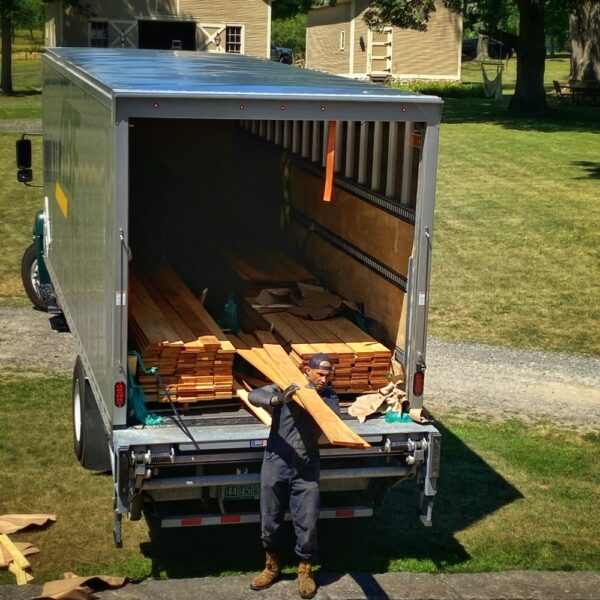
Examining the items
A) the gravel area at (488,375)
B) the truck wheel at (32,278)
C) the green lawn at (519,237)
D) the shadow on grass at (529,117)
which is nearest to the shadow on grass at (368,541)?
the gravel area at (488,375)

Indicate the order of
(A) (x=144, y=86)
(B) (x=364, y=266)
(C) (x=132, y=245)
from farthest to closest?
1. (C) (x=132, y=245)
2. (B) (x=364, y=266)
3. (A) (x=144, y=86)

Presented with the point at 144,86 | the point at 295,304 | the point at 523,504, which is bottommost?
the point at 523,504

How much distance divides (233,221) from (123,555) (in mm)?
5609

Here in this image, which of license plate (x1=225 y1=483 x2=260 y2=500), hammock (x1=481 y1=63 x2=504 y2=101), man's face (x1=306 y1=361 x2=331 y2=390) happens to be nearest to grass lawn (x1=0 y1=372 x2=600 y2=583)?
license plate (x1=225 y1=483 x2=260 y2=500)

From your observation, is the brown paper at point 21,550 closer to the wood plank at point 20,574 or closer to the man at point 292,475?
the wood plank at point 20,574

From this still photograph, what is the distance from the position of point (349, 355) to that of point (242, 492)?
4.46ft

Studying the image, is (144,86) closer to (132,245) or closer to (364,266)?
(364,266)

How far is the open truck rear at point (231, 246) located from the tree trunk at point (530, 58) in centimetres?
2435

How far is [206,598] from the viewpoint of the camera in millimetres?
8641

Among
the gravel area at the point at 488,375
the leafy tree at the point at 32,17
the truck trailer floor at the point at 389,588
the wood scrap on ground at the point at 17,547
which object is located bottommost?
the gravel area at the point at 488,375

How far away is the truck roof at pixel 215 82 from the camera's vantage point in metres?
8.34

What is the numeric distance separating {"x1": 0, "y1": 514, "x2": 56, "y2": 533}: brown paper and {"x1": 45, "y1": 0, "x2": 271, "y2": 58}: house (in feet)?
133

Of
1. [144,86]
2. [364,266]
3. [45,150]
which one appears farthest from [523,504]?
[45,150]

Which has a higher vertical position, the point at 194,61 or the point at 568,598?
the point at 194,61
